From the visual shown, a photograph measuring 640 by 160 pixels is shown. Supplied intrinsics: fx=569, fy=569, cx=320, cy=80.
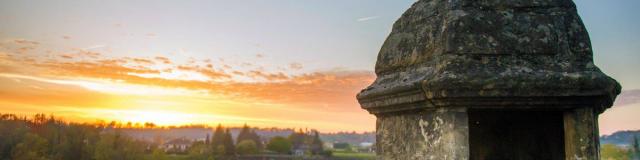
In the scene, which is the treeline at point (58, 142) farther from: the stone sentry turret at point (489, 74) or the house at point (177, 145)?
the stone sentry turret at point (489, 74)

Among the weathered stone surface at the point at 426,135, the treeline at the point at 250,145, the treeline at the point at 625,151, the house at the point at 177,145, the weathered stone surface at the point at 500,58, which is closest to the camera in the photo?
the weathered stone surface at the point at 500,58

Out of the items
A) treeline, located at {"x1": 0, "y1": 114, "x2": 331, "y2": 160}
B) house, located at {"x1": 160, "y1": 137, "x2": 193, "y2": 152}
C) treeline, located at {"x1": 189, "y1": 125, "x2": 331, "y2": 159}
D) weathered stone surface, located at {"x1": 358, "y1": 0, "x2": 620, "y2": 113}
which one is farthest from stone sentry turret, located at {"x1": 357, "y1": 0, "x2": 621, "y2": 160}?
house, located at {"x1": 160, "y1": 137, "x2": 193, "y2": 152}

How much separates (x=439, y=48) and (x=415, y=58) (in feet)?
0.82

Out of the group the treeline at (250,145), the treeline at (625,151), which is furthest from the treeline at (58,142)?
the treeline at (625,151)

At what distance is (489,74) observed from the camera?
2.63 metres

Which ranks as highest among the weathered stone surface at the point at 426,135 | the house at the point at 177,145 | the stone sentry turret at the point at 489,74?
the stone sentry turret at the point at 489,74

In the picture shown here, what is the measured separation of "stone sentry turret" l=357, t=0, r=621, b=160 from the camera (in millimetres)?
2635

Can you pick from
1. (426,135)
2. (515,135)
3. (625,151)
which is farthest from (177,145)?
(426,135)

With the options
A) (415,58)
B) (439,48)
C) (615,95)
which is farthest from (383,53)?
(615,95)

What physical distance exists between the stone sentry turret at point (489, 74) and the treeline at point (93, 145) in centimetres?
8452

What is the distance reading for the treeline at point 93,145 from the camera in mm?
81750

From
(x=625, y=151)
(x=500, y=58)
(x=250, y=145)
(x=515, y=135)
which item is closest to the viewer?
(x=500, y=58)

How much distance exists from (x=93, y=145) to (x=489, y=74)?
104101 mm

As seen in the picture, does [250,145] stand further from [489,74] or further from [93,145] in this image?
[489,74]
